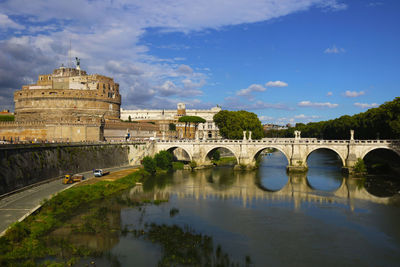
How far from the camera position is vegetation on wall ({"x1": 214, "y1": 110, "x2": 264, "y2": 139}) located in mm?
66938

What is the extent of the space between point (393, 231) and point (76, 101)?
173 ft

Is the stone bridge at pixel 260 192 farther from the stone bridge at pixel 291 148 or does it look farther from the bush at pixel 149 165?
the stone bridge at pixel 291 148

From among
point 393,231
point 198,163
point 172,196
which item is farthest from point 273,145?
point 393,231

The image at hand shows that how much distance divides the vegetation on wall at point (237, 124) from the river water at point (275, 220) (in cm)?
2355

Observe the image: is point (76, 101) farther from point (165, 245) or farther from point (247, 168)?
point (165, 245)

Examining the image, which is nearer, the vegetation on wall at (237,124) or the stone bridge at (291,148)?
the stone bridge at (291,148)

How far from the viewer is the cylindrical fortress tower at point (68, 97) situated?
60.3 metres

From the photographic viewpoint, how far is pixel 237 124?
6700 centimetres

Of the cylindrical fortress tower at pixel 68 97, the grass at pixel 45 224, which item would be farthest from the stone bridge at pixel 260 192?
the cylindrical fortress tower at pixel 68 97

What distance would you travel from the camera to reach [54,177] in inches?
Answer: 1387

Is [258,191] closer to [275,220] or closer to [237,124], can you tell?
[275,220]

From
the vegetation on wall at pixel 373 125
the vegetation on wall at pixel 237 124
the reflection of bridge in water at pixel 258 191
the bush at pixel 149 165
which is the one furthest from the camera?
the vegetation on wall at pixel 237 124

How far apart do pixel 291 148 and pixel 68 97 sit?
38196 mm

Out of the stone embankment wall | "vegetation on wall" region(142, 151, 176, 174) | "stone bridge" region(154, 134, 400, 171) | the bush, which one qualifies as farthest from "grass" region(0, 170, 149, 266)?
"stone bridge" region(154, 134, 400, 171)
